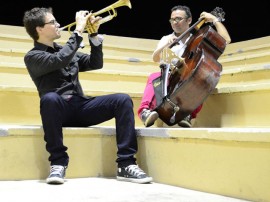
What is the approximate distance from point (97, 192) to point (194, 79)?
627mm

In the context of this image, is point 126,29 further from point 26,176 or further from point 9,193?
point 9,193

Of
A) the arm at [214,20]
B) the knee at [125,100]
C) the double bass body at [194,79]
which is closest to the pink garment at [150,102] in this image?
the double bass body at [194,79]

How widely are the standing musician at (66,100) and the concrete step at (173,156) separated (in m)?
0.08

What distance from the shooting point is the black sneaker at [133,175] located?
163 centimetres

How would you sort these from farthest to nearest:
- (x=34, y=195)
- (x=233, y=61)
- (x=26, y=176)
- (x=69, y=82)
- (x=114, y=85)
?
1. (x=233, y=61)
2. (x=114, y=85)
3. (x=69, y=82)
4. (x=26, y=176)
5. (x=34, y=195)

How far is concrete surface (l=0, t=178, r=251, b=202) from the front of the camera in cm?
131

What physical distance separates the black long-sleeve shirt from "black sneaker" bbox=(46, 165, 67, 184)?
0.34 m

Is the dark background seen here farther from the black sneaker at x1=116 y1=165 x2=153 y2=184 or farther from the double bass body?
the black sneaker at x1=116 y1=165 x2=153 y2=184

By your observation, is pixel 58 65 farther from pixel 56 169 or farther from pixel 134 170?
pixel 134 170

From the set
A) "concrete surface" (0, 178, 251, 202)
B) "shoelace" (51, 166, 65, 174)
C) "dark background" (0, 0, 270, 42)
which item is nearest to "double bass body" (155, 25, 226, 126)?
"concrete surface" (0, 178, 251, 202)

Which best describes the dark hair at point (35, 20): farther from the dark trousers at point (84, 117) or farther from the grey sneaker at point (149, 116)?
the grey sneaker at point (149, 116)

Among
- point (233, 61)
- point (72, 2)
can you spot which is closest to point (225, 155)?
point (233, 61)

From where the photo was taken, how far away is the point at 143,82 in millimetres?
2709

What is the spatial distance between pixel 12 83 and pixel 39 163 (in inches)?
33.8
